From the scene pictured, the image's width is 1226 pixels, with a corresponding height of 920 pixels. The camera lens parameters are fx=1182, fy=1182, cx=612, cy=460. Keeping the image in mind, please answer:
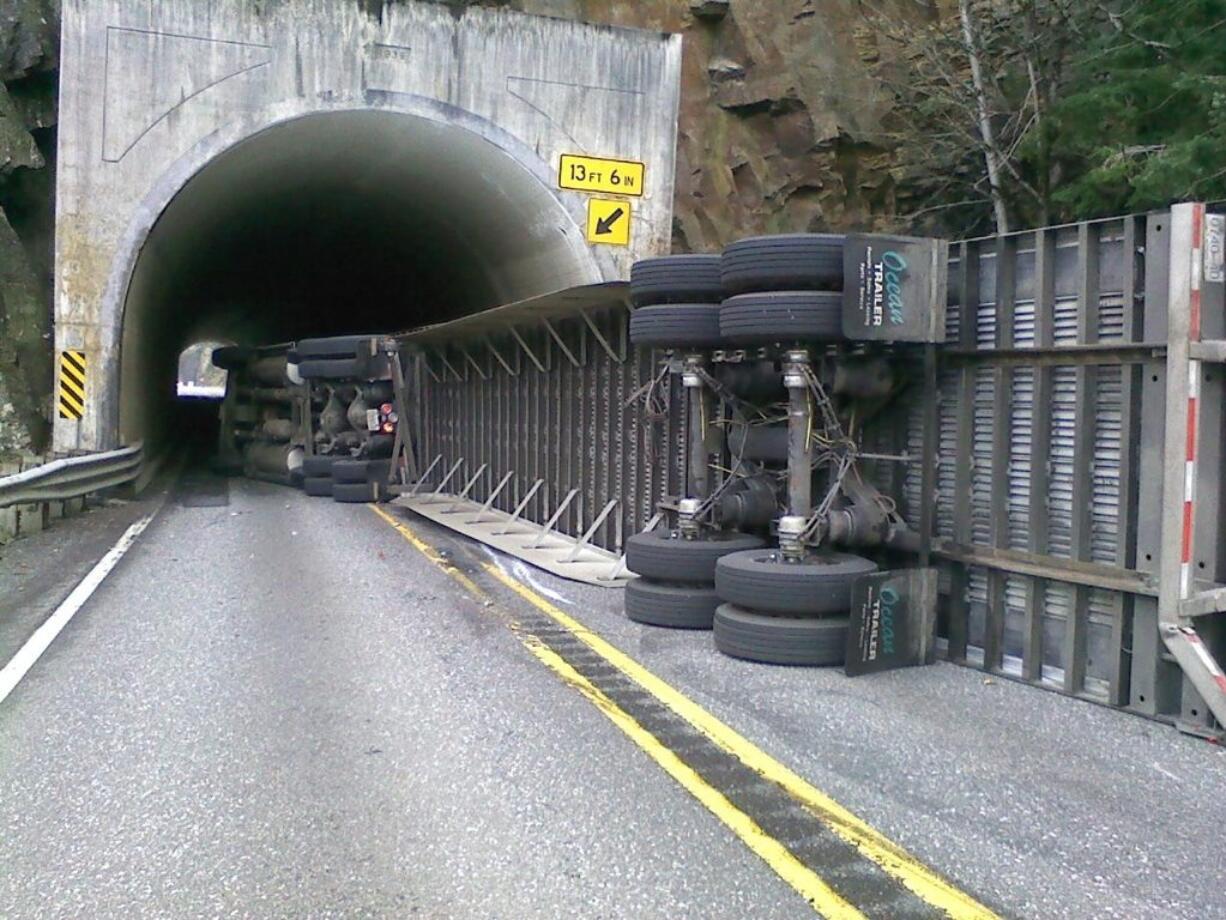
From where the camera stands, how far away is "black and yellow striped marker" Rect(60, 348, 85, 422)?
52.6ft

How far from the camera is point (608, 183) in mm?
17828

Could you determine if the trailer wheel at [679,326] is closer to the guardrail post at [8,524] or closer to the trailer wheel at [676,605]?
the trailer wheel at [676,605]

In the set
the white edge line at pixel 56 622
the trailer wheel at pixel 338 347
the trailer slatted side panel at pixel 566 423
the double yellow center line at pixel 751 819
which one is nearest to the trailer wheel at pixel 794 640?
the double yellow center line at pixel 751 819

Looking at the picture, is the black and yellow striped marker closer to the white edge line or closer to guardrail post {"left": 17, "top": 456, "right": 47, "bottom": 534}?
guardrail post {"left": 17, "top": 456, "right": 47, "bottom": 534}

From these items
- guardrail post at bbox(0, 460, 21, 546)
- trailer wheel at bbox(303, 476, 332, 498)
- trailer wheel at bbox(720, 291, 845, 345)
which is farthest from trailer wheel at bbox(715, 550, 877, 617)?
trailer wheel at bbox(303, 476, 332, 498)

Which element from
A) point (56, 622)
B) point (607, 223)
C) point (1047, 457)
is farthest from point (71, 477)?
point (1047, 457)

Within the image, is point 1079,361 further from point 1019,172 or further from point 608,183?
point 1019,172

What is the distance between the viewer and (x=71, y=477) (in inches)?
527

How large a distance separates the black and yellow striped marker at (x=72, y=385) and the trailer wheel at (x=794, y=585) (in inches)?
483

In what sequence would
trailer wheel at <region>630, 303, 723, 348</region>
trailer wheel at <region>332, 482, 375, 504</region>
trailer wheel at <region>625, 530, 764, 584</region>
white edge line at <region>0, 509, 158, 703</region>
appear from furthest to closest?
trailer wheel at <region>332, 482, 375, 504</region> → trailer wheel at <region>630, 303, 723, 348</region> → trailer wheel at <region>625, 530, 764, 584</region> → white edge line at <region>0, 509, 158, 703</region>

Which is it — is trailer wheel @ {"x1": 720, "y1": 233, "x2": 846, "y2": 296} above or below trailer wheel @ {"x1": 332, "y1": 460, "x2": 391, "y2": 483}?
above

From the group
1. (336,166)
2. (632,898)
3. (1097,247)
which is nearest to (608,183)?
(336,166)

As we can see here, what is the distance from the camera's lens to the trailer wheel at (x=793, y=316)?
6539 millimetres

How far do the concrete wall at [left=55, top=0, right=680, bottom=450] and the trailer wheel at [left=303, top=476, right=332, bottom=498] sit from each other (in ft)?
9.10
